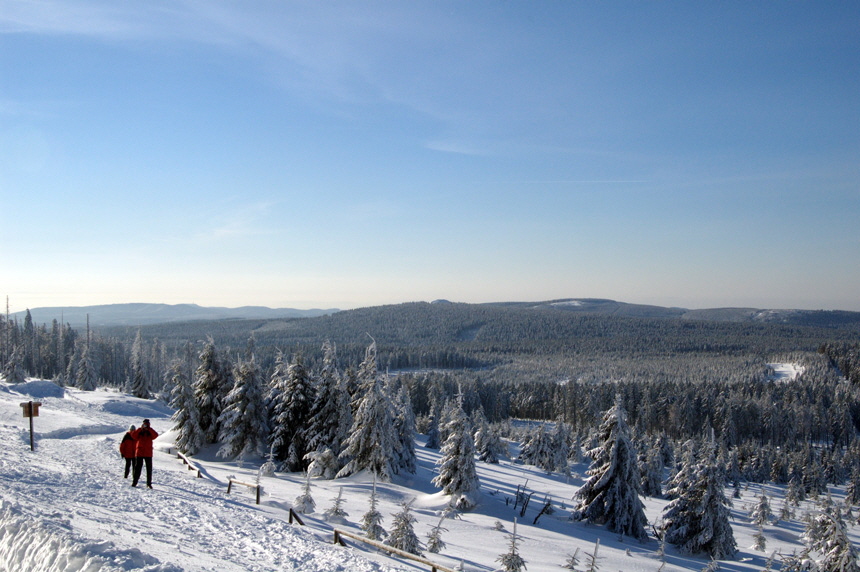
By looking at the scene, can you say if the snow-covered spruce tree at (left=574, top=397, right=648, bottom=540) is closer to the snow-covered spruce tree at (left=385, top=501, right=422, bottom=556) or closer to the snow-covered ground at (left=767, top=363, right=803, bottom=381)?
the snow-covered spruce tree at (left=385, top=501, right=422, bottom=556)

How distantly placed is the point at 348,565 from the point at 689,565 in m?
21.3

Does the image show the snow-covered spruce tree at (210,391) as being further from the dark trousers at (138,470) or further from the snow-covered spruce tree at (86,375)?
the snow-covered spruce tree at (86,375)

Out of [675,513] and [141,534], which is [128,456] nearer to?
[141,534]

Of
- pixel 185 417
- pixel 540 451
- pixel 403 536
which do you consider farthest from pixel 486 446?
pixel 403 536


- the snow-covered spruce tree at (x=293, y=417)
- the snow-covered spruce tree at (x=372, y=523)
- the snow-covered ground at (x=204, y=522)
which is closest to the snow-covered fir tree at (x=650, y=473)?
the snow-covered ground at (x=204, y=522)

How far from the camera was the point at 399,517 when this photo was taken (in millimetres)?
14344

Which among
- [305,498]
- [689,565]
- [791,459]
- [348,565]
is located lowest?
[791,459]

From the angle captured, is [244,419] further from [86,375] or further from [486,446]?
[86,375]

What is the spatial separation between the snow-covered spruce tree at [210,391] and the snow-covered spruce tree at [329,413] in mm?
7573

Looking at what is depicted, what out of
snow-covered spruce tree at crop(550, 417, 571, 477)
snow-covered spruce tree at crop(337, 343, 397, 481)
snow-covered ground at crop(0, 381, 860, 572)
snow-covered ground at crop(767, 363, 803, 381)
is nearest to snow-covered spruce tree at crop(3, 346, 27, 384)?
snow-covered ground at crop(0, 381, 860, 572)

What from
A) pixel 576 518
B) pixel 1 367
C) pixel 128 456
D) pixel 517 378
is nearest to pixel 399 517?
pixel 128 456

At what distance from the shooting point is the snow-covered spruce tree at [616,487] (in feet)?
88.1

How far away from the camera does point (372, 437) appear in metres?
30.4

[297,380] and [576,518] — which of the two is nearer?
[576,518]
